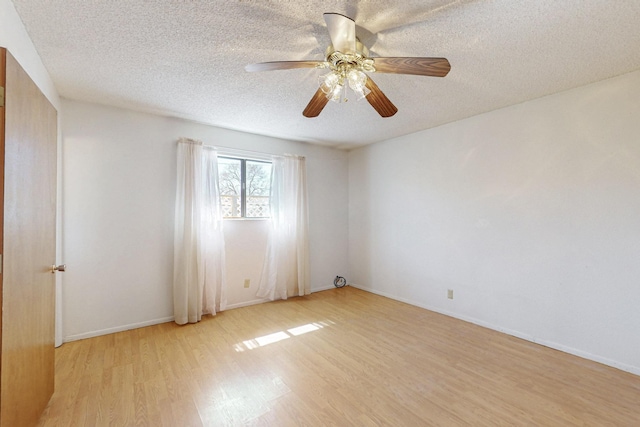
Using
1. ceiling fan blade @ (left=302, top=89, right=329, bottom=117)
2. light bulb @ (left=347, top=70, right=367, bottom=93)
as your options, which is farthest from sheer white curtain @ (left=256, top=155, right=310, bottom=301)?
light bulb @ (left=347, top=70, right=367, bottom=93)

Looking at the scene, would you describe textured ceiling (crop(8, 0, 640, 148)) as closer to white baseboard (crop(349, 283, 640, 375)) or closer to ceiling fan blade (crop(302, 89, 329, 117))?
ceiling fan blade (crop(302, 89, 329, 117))

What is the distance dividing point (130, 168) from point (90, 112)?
A: 0.65 metres

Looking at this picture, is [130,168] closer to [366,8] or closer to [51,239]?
[51,239]

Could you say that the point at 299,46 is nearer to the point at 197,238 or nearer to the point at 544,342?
the point at 197,238

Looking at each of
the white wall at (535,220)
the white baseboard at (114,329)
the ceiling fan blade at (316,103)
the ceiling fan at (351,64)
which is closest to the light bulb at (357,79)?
the ceiling fan at (351,64)

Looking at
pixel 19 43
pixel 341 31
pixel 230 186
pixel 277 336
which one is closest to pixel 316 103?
pixel 341 31

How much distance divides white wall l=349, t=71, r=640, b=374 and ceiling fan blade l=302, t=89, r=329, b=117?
6.84 feet

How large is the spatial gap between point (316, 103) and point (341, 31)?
2.04ft

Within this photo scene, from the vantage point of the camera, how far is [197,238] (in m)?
3.27

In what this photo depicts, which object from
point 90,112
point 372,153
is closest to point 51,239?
point 90,112

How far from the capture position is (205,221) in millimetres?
3375

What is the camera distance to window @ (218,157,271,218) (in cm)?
376

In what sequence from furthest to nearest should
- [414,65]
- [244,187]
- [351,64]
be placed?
[244,187], [351,64], [414,65]

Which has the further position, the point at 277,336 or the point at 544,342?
the point at 277,336
